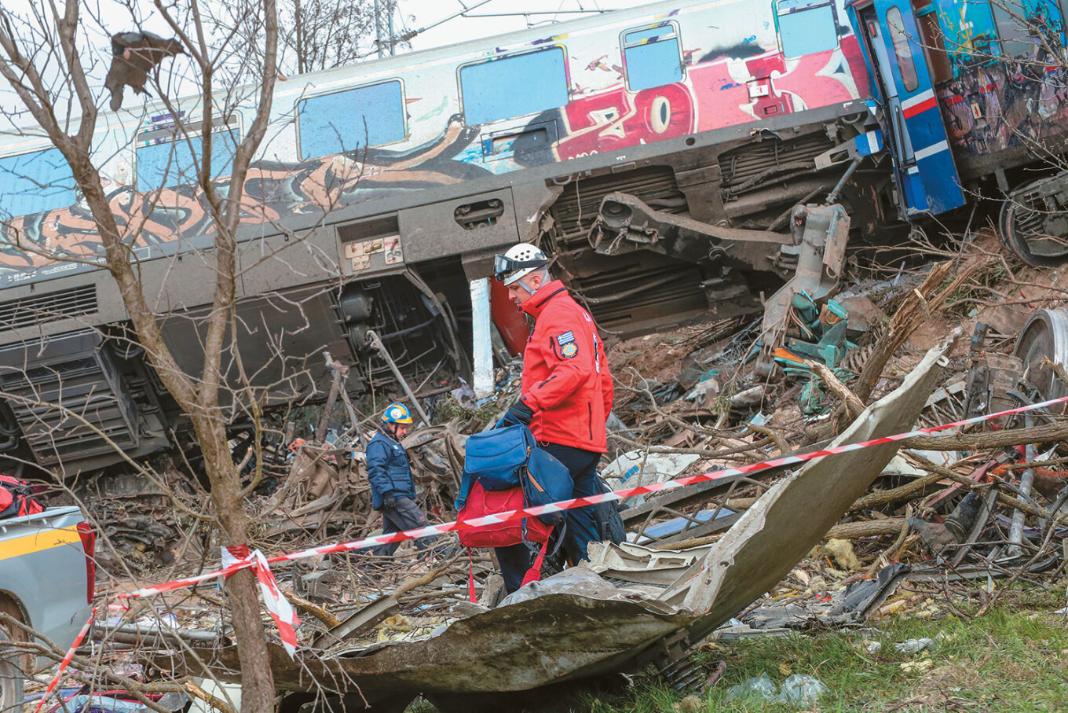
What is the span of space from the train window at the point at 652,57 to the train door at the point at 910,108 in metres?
1.48

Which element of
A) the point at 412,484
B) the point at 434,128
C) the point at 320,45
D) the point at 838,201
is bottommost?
the point at 412,484

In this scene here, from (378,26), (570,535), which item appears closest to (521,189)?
(570,535)

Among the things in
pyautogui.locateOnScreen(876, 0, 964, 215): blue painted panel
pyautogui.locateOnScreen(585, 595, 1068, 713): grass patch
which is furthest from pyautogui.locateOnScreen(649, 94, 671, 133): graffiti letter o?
pyautogui.locateOnScreen(585, 595, 1068, 713): grass patch

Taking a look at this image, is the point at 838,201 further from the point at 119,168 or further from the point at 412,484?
the point at 119,168

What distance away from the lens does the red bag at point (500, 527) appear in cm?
462

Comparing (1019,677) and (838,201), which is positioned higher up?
(838,201)

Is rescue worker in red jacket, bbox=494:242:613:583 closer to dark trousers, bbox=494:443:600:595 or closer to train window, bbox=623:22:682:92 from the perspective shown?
dark trousers, bbox=494:443:600:595

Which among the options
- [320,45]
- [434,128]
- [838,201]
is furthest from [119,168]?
[320,45]

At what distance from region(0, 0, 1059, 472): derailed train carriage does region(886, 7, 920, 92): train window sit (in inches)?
1.0

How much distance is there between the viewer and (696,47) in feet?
32.7

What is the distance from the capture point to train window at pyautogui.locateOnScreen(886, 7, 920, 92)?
9.10 meters

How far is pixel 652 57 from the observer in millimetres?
10016

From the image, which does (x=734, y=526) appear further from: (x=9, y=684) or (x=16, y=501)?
(x=16, y=501)

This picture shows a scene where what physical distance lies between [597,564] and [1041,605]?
1.60 m
